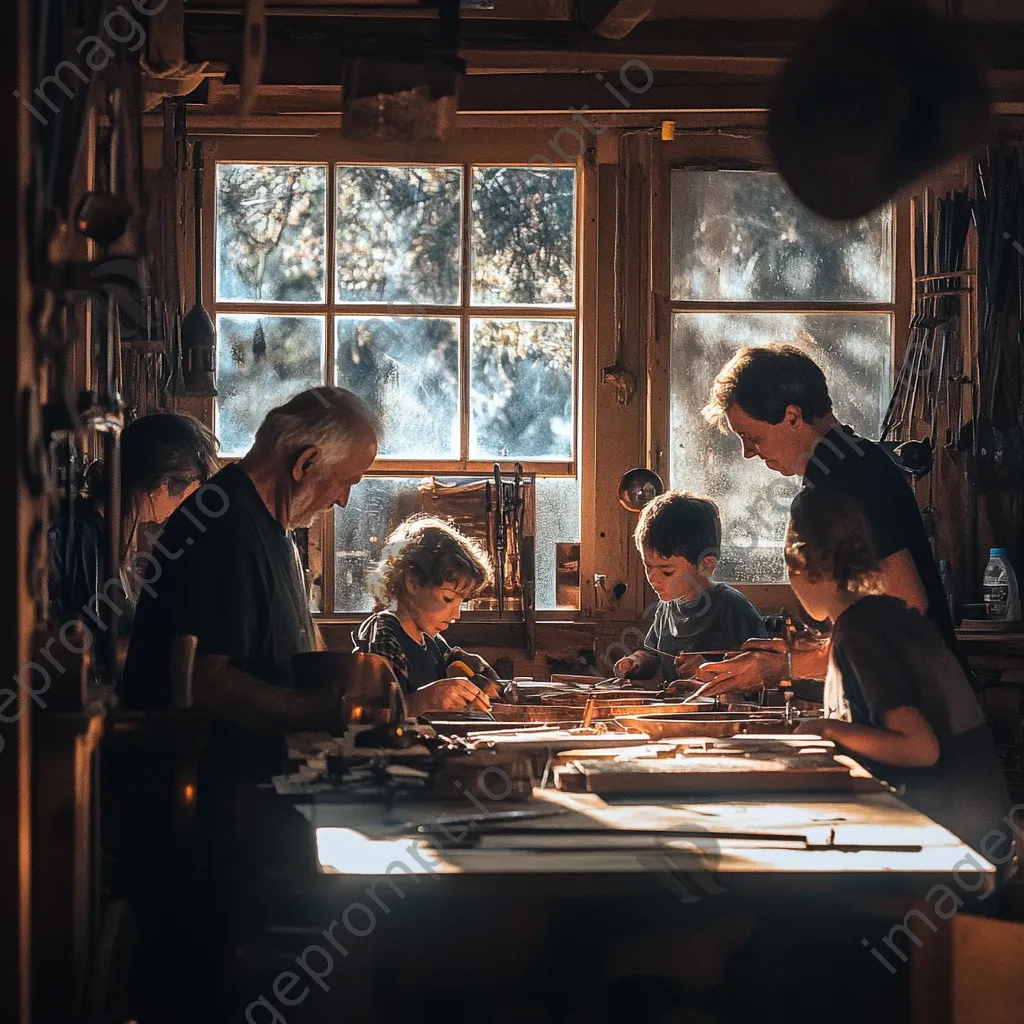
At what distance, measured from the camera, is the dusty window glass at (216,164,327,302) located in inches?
261

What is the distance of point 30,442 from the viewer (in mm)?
2020

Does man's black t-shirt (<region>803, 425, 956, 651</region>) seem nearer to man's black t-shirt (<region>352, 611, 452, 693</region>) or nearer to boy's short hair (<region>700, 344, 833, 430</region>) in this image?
boy's short hair (<region>700, 344, 833, 430</region>)

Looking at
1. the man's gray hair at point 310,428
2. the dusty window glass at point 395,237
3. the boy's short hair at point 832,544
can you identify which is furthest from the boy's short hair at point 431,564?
the dusty window glass at point 395,237

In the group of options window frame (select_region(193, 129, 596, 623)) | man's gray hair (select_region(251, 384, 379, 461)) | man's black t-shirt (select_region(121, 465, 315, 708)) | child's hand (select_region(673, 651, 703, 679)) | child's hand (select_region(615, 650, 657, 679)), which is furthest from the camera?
window frame (select_region(193, 129, 596, 623))

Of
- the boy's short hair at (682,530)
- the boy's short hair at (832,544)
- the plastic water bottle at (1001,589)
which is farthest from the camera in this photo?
the plastic water bottle at (1001,589)

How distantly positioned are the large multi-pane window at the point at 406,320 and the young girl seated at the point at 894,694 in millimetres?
3115

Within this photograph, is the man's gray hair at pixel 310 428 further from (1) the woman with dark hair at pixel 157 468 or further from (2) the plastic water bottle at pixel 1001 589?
(2) the plastic water bottle at pixel 1001 589

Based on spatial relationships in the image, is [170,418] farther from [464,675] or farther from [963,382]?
[963,382]

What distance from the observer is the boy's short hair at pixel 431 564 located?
4.89 m

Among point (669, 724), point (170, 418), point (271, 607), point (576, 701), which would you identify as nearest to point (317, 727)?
point (271, 607)

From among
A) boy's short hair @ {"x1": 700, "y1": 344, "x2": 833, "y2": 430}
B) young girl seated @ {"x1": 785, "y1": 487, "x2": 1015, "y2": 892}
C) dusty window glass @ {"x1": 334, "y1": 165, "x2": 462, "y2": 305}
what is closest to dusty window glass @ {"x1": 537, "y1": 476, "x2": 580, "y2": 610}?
dusty window glass @ {"x1": 334, "y1": 165, "x2": 462, "y2": 305}

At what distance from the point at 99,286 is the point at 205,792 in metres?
0.98

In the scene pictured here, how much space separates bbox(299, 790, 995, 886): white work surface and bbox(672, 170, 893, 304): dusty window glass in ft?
13.9

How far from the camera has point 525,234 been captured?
675 cm
